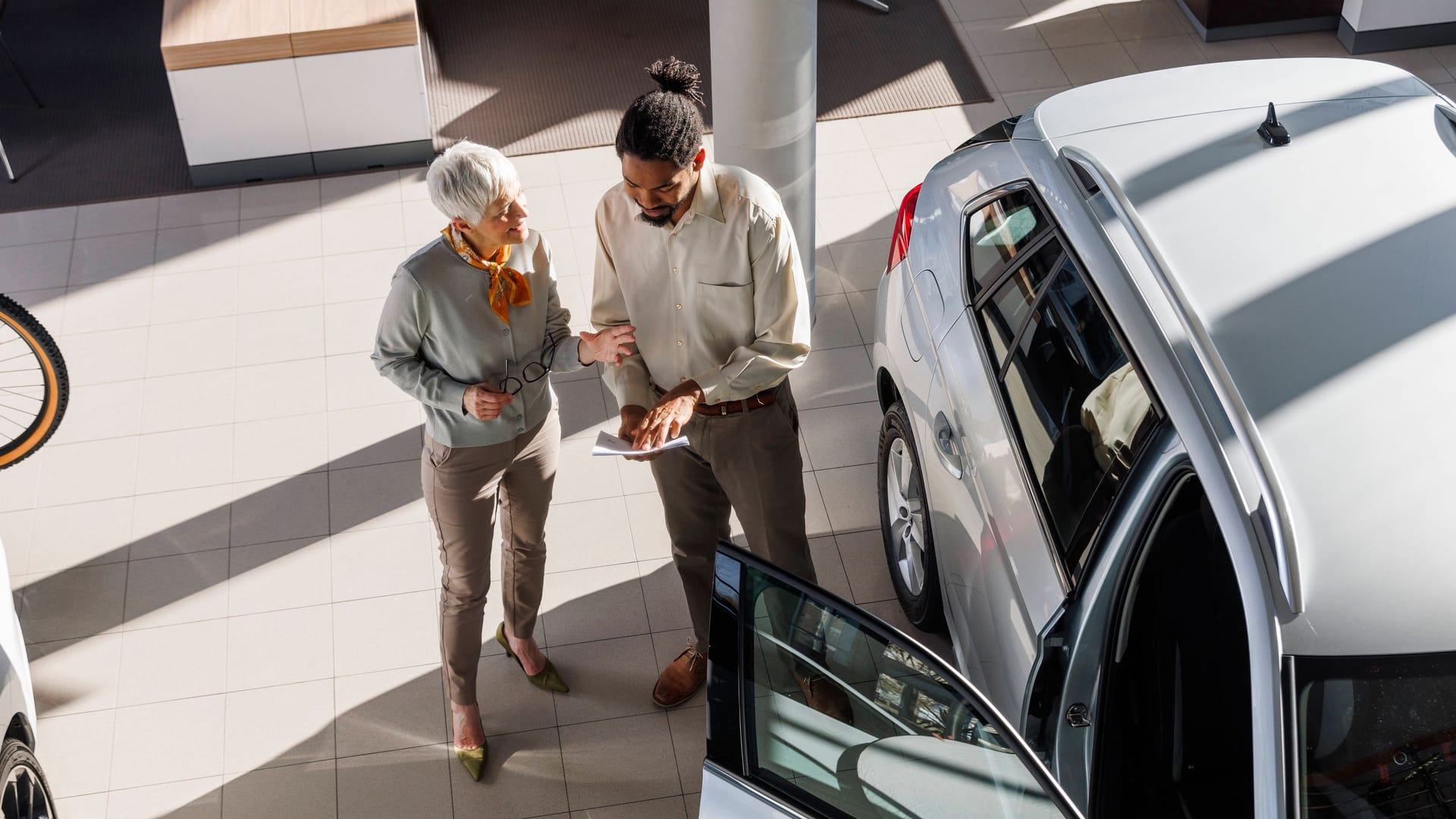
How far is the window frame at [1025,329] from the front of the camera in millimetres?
2514

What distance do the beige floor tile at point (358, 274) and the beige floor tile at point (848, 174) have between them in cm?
179

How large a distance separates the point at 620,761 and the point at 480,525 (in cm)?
81

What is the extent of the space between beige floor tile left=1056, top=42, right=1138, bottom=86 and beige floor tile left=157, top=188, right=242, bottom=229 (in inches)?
155

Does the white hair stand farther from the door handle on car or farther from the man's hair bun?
the door handle on car

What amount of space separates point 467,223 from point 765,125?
5.98 ft

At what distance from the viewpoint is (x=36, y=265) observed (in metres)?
5.31

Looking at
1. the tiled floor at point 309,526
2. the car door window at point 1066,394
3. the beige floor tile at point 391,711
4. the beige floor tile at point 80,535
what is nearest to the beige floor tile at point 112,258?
the tiled floor at point 309,526

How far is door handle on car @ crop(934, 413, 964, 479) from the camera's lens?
10.2 feet

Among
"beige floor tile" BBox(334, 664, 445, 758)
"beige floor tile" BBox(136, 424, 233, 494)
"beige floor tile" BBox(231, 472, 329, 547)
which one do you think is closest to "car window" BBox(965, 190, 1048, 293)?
"beige floor tile" BBox(334, 664, 445, 758)

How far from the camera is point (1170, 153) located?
2.85m

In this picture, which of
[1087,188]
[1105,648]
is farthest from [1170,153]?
[1105,648]

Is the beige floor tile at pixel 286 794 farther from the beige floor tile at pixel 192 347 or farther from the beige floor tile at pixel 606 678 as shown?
the beige floor tile at pixel 192 347

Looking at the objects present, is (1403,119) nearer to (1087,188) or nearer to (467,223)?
(1087,188)

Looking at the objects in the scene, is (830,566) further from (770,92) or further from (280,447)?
(280,447)
